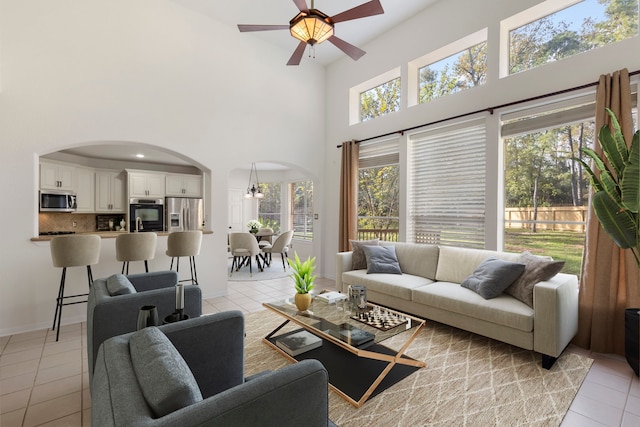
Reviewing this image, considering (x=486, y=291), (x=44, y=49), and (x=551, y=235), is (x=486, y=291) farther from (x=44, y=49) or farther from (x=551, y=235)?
(x=44, y=49)

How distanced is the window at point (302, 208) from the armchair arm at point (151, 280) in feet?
19.0

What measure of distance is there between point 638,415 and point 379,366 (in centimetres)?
171

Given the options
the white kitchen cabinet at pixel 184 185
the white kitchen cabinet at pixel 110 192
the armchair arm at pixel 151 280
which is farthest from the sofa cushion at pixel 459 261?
the white kitchen cabinet at pixel 110 192

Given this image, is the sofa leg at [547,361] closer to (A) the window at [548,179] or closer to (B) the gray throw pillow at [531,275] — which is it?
(B) the gray throw pillow at [531,275]

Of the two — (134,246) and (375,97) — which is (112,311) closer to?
(134,246)

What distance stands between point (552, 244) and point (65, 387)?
490cm

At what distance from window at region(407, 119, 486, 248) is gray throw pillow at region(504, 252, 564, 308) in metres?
1.06

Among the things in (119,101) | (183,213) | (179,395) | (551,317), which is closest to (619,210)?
(551,317)

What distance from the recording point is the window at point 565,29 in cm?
311

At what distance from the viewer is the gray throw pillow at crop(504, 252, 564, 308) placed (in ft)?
9.12

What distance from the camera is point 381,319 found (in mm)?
2592

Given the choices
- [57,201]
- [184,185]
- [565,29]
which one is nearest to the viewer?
[565,29]

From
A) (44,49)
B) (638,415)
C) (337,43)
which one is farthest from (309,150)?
(638,415)

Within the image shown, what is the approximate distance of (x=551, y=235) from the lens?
353 cm
